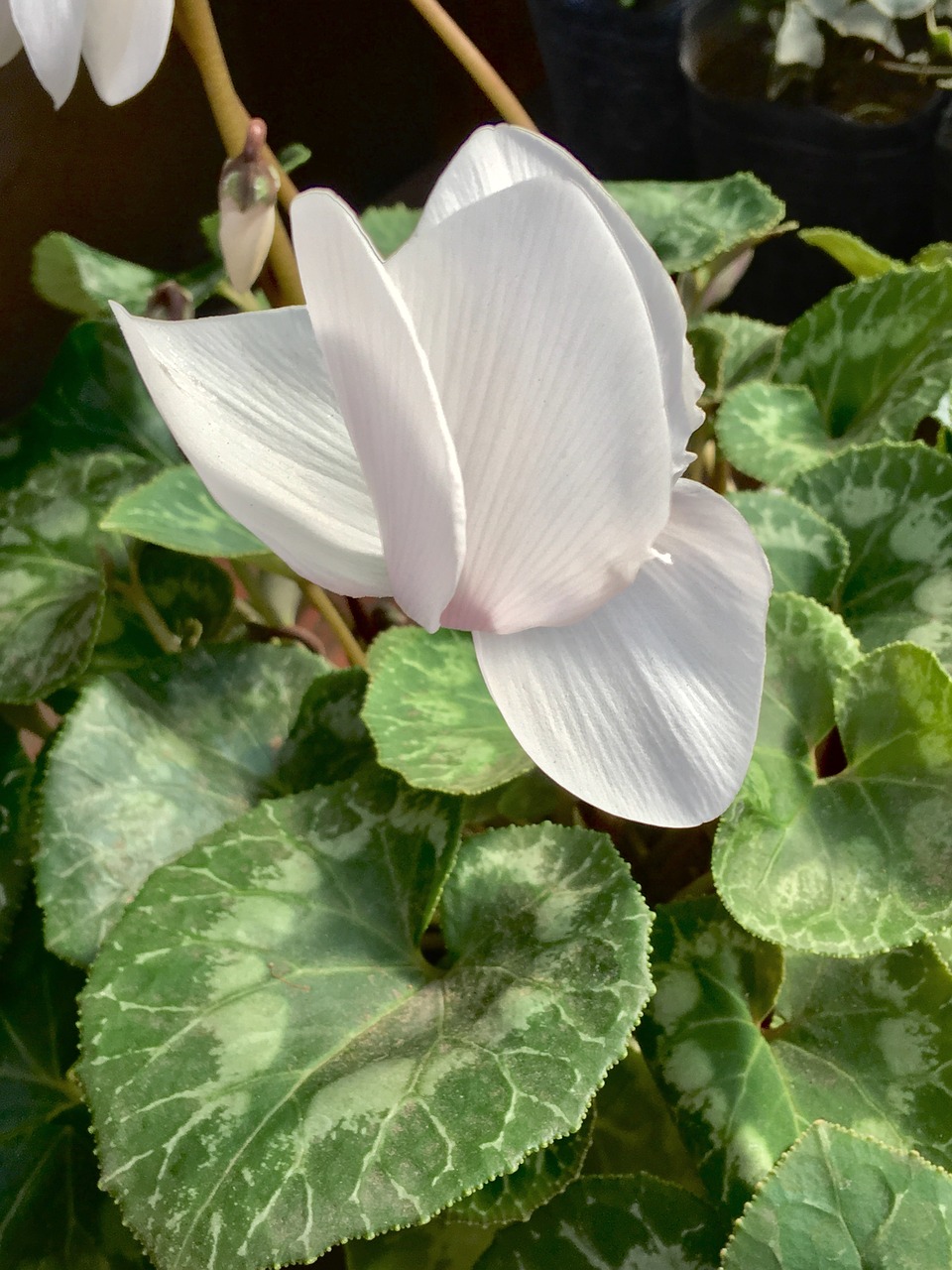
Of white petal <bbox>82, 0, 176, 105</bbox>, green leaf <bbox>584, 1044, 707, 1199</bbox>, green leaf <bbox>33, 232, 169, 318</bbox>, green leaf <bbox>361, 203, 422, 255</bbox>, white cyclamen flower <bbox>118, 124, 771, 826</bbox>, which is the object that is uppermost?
white petal <bbox>82, 0, 176, 105</bbox>

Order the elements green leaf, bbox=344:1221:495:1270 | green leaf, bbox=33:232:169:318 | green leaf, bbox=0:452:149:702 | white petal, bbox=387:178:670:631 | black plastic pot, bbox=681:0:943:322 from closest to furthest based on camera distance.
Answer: white petal, bbox=387:178:670:631
green leaf, bbox=344:1221:495:1270
green leaf, bbox=0:452:149:702
green leaf, bbox=33:232:169:318
black plastic pot, bbox=681:0:943:322

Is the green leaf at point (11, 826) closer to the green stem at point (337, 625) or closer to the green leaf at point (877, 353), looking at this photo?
the green stem at point (337, 625)

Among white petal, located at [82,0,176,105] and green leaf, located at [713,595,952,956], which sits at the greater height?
white petal, located at [82,0,176,105]

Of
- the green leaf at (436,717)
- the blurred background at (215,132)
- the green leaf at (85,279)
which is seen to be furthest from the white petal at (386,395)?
the blurred background at (215,132)

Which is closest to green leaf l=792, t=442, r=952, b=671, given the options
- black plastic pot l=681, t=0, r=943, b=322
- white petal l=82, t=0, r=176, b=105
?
white petal l=82, t=0, r=176, b=105


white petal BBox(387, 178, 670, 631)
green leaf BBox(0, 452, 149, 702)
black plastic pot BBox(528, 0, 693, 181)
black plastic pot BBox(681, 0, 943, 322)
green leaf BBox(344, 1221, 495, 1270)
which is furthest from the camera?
black plastic pot BBox(528, 0, 693, 181)

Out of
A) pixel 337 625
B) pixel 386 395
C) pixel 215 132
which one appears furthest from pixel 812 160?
pixel 386 395

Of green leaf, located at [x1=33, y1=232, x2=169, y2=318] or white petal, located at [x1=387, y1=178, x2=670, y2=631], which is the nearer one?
white petal, located at [x1=387, y1=178, x2=670, y2=631]

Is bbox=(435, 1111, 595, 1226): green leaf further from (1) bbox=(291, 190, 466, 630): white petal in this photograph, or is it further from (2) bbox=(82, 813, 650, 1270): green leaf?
(1) bbox=(291, 190, 466, 630): white petal
